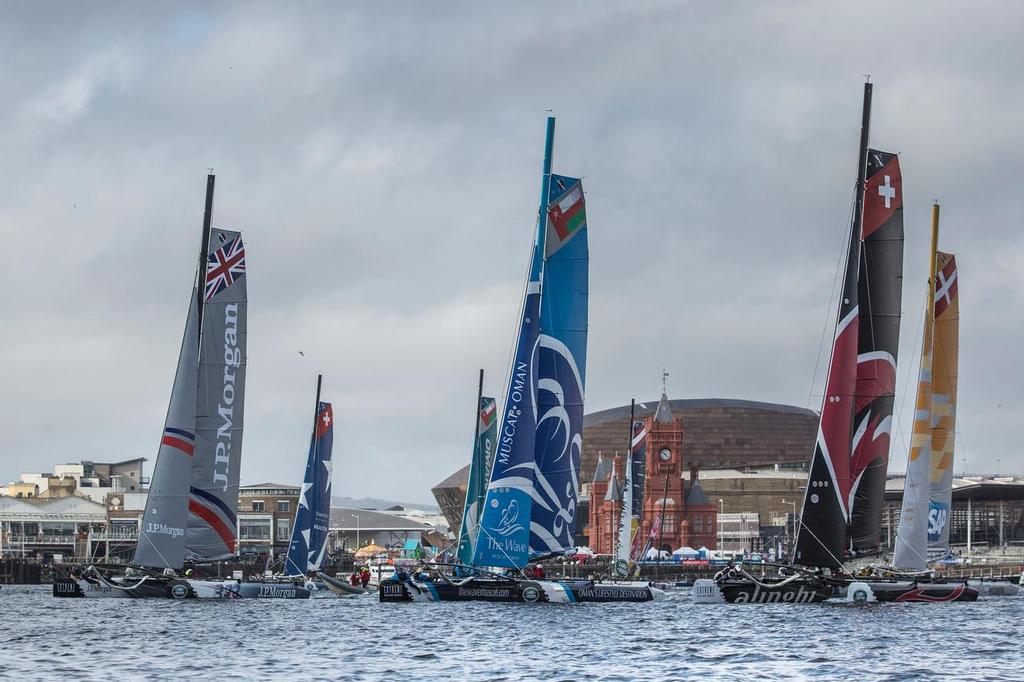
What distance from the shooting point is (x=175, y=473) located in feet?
180

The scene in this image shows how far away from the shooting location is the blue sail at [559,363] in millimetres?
48375

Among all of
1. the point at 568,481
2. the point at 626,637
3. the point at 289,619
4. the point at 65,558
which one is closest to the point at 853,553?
the point at 568,481

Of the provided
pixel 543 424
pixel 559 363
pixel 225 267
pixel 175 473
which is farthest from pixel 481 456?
pixel 559 363

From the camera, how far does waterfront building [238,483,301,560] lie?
16388cm

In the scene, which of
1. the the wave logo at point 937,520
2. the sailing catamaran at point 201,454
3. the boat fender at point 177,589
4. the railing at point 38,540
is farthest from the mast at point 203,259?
the railing at point 38,540

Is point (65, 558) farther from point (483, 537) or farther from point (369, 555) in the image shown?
point (483, 537)

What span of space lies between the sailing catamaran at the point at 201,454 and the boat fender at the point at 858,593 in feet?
75.6

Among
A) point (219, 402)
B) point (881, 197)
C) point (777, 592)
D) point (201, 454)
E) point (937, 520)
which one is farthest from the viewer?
point (937, 520)

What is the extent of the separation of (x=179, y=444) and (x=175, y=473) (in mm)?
1080

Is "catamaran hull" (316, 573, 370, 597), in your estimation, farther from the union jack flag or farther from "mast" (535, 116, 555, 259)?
"mast" (535, 116, 555, 259)

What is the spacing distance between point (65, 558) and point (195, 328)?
99.4 m

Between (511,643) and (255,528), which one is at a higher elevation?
(511,643)

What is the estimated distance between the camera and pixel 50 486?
606 ft

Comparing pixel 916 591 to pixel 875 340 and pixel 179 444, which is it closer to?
pixel 875 340
